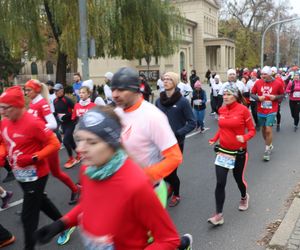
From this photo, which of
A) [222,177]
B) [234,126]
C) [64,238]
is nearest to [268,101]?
[234,126]

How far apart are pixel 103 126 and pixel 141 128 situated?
88 centimetres

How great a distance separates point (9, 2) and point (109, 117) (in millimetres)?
16481

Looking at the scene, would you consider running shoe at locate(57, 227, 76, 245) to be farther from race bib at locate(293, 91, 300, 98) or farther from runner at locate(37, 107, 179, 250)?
race bib at locate(293, 91, 300, 98)

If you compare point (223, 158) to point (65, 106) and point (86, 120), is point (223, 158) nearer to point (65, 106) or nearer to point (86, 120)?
point (86, 120)

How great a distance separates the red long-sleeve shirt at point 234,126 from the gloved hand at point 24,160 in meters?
2.34

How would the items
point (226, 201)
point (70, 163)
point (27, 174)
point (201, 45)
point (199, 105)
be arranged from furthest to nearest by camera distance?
point (201, 45) → point (199, 105) → point (70, 163) → point (226, 201) → point (27, 174)

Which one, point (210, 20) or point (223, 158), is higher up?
point (210, 20)

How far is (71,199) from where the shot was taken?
Answer: 18.1 ft

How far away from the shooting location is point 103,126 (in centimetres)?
178

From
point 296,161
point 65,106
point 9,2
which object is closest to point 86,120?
point 65,106

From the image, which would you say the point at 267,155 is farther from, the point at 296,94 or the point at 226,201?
the point at 296,94

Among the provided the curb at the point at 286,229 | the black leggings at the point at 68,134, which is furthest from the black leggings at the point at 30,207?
the black leggings at the point at 68,134

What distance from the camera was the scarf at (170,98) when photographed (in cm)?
528

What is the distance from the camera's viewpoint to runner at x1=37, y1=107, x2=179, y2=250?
1.74 metres
